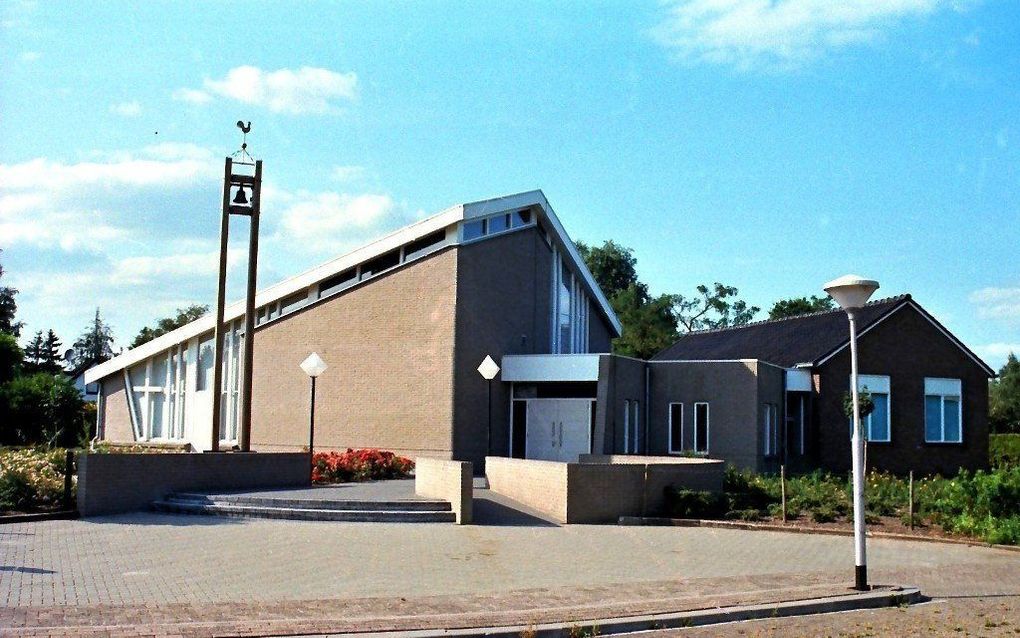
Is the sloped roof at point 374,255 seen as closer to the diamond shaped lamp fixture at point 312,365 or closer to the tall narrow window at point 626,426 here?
the diamond shaped lamp fixture at point 312,365

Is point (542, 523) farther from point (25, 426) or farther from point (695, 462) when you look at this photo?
point (25, 426)

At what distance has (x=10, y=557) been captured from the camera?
42.9ft

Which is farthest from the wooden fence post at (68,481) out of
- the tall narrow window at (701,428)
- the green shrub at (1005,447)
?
the green shrub at (1005,447)

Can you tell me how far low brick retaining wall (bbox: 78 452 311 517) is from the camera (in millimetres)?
18016

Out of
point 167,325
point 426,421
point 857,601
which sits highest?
point 167,325

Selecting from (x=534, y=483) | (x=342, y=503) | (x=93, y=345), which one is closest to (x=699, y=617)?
(x=342, y=503)

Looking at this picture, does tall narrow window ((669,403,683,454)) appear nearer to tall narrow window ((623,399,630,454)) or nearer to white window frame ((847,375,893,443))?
tall narrow window ((623,399,630,454))

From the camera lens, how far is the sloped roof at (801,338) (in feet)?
112

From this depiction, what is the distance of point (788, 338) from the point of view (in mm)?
37094

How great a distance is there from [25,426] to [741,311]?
2323 inches

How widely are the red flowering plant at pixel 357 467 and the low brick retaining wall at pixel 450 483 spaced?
3687 millimetres

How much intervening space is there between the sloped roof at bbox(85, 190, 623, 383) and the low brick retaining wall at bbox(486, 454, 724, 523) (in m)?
9.75

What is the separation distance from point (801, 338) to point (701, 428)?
830 cm

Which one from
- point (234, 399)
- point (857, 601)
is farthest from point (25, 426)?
point (857, 601)
